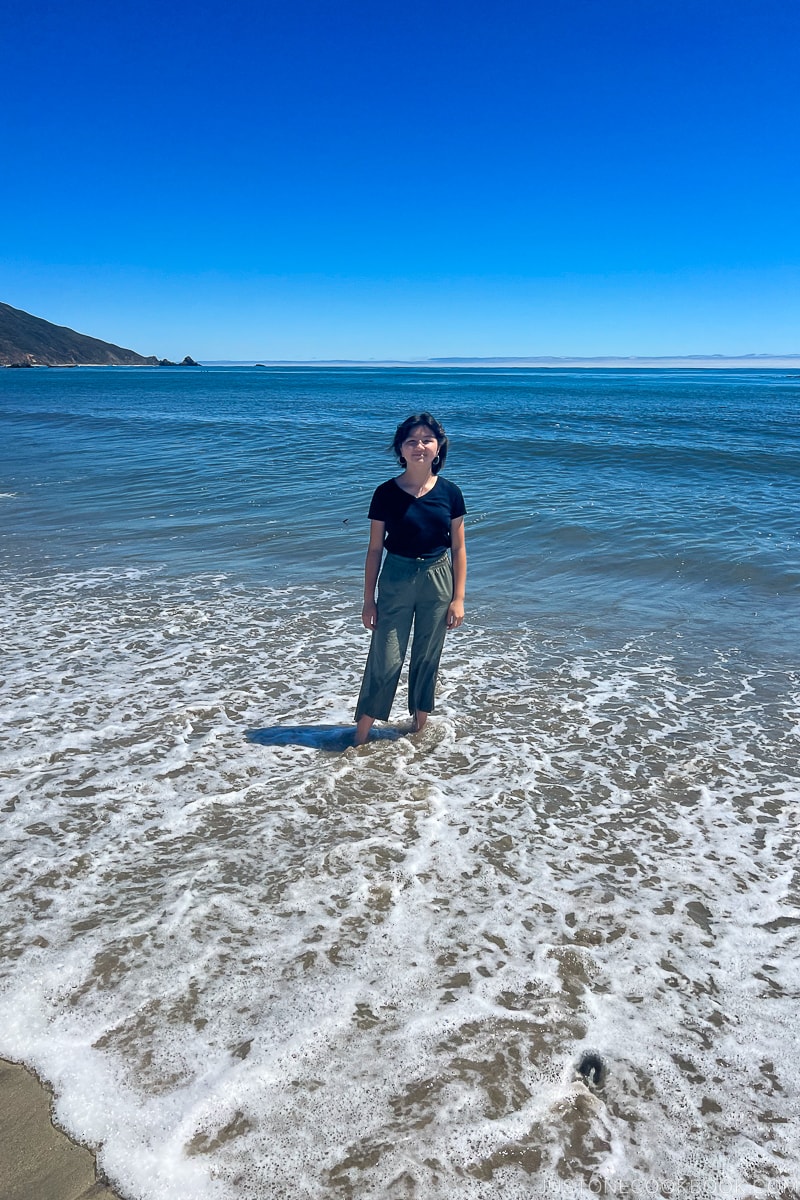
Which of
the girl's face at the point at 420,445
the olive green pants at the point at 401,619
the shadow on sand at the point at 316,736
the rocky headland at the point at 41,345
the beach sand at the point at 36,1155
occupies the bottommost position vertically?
the shadow on sand at the point at 316,736

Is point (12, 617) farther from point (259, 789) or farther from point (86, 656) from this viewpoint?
point (259, 789)

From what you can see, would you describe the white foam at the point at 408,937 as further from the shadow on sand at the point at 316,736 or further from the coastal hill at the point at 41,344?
the coastal hill at the point at 41,344

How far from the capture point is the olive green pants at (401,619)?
5.02m

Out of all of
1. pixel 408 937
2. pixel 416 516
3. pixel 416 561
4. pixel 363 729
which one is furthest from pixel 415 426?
pixel 408 937

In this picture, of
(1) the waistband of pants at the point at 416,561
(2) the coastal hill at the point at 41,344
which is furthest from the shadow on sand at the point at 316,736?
(2) the coastal hill at the point at 41,344

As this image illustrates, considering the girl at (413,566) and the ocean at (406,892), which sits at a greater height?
the girl at (413,566)

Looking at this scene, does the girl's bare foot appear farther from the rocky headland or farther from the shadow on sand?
the rocky headland

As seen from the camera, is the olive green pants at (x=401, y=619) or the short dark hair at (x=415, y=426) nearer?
the short dark hair at (x=415, y=426)

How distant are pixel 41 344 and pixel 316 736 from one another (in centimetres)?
18788

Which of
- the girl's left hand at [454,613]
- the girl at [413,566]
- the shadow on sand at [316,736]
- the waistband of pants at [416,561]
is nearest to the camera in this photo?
the girl at [413,566]

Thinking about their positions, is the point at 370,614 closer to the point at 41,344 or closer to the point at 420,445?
the point at 420,445

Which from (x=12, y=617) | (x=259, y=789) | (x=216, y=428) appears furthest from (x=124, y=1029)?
(x=216, y=428)

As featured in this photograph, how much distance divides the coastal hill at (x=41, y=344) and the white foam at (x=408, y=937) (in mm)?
169599

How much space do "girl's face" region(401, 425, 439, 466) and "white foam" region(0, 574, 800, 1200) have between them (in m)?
2.07
